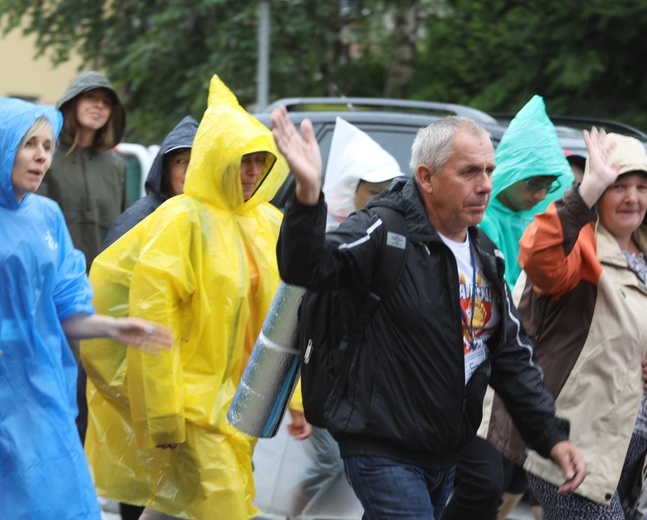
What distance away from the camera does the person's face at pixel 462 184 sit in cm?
381

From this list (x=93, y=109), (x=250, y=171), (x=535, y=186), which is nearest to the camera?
(x=250, y=171)

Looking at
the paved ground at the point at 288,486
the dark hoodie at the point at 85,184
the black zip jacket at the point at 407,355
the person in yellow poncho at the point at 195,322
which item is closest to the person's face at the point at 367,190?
the person in yellow poncho at the point at 195,322

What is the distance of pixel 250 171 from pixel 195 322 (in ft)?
2.02

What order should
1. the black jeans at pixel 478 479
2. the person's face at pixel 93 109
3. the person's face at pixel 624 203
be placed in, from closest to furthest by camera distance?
the person's face at pixel 624 203 < the black jeans at pixel 478 479 < the person's face at pixel 93 109

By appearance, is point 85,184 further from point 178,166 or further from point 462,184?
point 462,184

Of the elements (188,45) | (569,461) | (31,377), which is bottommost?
(569,461)

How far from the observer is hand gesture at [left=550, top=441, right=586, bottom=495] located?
13.3 feet

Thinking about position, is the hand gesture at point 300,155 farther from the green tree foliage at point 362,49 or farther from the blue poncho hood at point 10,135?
the green tree foliage at point 362,49

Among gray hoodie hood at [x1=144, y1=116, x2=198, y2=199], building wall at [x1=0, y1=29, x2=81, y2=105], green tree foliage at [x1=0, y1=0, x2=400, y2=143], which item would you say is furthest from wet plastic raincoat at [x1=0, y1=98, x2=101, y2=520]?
building wall at [x1=0, y1=29, x2=81, y2=105]

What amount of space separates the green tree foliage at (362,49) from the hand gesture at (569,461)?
309 inches

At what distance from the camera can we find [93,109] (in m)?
6.35

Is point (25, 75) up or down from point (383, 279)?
down

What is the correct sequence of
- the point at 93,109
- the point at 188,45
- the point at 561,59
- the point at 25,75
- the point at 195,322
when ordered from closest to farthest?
the point at 195,322, the point at 93,109, the point at 561,59, the point at 188,45, the point at 25,75

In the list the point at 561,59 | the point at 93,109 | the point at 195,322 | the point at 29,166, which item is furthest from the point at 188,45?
the point at 29,166
